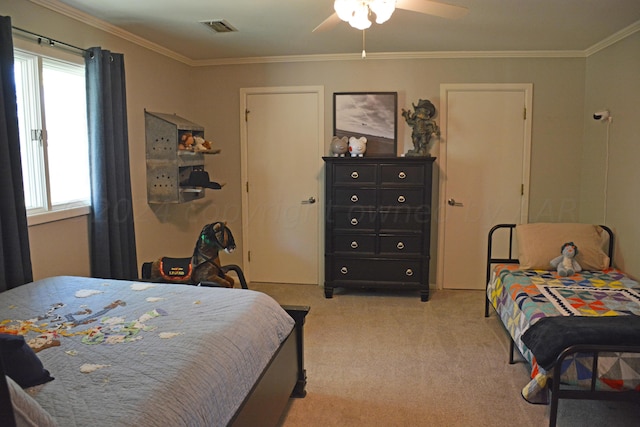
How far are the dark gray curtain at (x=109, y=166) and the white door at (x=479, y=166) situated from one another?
2.87 meters

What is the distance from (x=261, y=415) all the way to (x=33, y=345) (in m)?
0.97

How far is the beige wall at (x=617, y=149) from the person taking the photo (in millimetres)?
3754

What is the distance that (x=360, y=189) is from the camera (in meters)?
4.59

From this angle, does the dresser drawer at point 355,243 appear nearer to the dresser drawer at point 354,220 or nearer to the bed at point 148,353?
the dresser drawer at point 354,220

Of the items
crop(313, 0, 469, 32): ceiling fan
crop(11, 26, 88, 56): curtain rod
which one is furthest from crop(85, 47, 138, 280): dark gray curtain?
crop(313, 0, 469, 32): ceiling fan

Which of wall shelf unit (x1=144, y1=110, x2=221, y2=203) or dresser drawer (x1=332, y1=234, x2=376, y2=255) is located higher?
wall shelf unit (x1=144, y1=110, x2=221, y2=203)

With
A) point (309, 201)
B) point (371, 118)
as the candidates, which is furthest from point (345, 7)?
point (309, 201)

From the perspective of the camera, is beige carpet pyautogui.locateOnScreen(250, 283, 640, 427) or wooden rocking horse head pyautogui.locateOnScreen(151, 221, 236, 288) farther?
wooden rocking horse head pyautogui.locateOnScreen(151, 221, 236, 288)

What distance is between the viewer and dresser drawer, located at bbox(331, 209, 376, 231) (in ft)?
15.1

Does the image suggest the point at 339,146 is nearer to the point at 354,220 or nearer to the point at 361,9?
the point at 354,220

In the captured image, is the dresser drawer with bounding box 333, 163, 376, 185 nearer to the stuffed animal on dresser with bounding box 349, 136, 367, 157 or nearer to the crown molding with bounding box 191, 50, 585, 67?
the stuffed animal on dresser with bounding box 349, 136, 367, 157

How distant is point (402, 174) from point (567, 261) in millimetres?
1528

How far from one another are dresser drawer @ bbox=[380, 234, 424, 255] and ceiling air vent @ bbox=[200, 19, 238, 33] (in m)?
2.19

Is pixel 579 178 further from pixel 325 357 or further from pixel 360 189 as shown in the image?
pixel 325 357
